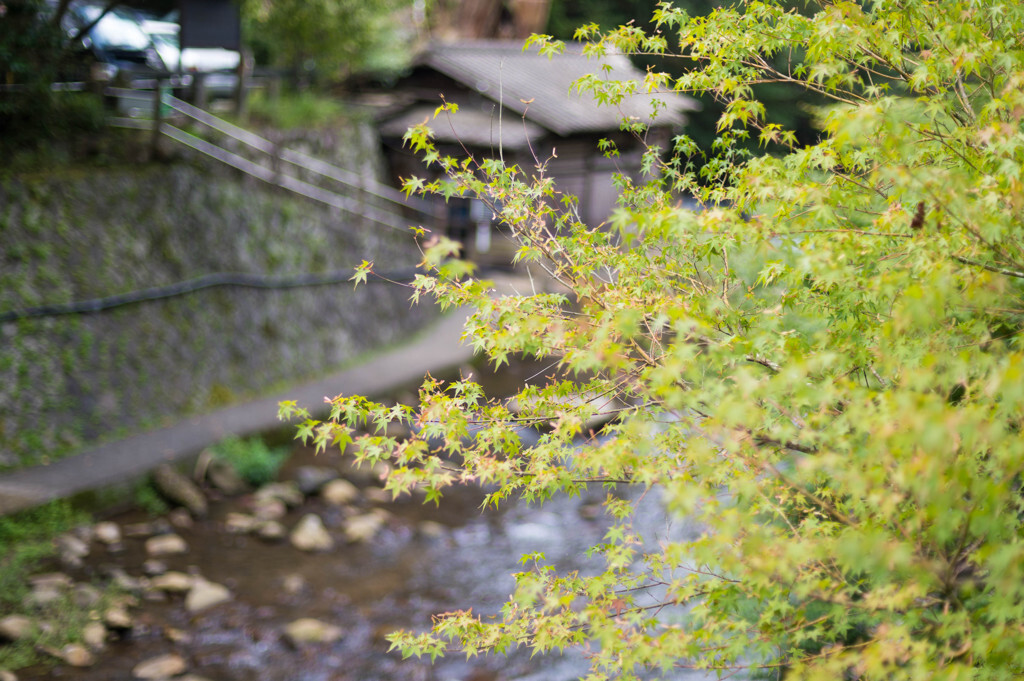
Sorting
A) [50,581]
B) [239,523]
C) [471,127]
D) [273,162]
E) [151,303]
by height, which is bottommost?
[239,523]

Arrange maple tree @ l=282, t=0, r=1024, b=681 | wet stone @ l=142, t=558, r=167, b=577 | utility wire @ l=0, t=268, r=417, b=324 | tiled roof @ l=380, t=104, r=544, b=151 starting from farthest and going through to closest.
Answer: tiled roof @ l=380, t=104, r=544, b=151, utility wire @ l=0, t=268, r=417, b=324, wet stone @ l=142, t=558, r=167, b=577, maple tree @ l=282, t=0, r=1024, b=681

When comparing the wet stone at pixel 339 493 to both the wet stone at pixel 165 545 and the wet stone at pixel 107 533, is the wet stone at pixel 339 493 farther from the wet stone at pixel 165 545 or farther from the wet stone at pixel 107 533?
the wet stone at pixel 107 533

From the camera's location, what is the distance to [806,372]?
2508 millimetres

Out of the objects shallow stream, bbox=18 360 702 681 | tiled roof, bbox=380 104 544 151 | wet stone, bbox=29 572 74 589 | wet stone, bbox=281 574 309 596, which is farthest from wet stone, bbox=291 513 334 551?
tiled roof, bbox=380 104 544 151

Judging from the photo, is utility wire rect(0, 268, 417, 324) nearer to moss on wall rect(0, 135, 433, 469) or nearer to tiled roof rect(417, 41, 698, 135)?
moss on wall rect(0, 135, 433, 469)

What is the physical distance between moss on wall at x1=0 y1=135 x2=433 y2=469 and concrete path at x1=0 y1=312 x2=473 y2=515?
0.92 ft

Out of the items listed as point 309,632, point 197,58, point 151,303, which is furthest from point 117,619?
point 197,58

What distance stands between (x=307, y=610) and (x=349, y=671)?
104cm

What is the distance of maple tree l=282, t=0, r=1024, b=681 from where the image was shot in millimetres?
2285

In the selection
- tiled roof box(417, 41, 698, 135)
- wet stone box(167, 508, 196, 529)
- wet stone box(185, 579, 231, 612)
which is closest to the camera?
wet stone box(185, 579, 231, 612)

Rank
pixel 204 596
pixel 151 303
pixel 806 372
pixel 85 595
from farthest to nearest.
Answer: pixel 151 303, pixel 204 596, pixel 85 595, pixel 806 372

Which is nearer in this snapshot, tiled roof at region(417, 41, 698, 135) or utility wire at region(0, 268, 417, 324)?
utility wire at region(0, 268, 417, 324)

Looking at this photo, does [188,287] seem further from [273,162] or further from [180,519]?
[180,519]

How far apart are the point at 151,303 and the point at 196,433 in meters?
1.92
